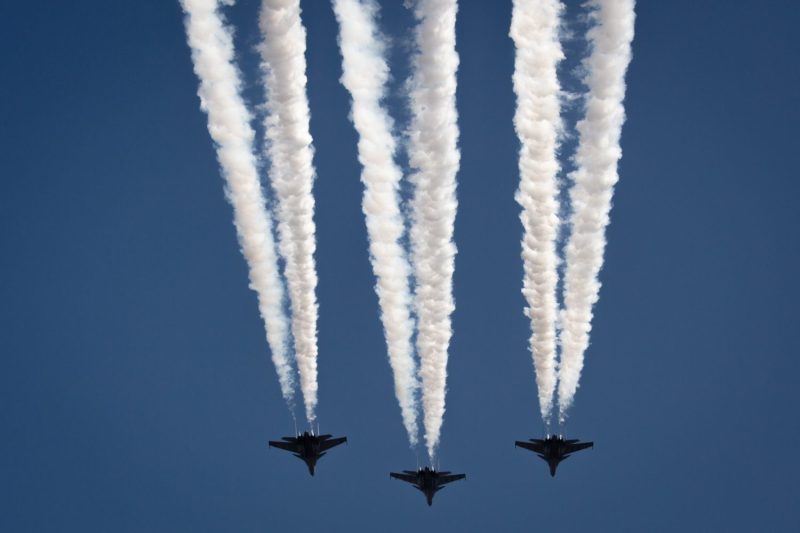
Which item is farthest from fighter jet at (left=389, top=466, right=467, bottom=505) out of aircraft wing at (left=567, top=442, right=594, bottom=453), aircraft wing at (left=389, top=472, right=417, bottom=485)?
aircraft wing at (left=567, top=442, right=594, bottom=453)

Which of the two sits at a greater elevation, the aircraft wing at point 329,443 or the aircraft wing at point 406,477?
the aircraft wing at point 329,443

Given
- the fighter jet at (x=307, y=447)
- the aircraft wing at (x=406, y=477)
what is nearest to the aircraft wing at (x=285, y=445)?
the fighter jet at (x=307, y=447)

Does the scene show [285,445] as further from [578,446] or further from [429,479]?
[578,446]

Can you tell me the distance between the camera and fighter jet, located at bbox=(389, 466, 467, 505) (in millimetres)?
40438

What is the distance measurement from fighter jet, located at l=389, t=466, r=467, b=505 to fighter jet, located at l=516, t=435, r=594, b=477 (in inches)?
160

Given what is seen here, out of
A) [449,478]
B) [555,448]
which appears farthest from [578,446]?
[449,478]

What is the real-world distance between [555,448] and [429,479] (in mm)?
5475

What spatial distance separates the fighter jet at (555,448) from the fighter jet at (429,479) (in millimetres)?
4052

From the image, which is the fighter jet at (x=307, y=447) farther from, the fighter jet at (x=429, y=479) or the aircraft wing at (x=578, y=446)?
the aircraft wing at (x=578, y=446)

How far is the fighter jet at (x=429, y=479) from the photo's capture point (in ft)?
133

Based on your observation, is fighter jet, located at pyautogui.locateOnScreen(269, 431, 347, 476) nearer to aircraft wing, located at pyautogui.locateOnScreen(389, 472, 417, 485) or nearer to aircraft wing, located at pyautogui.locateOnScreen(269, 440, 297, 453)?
aircraft wing, located at pyautogui.locateOnScreen(269, 440, 297, 453)

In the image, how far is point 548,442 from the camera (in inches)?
1508

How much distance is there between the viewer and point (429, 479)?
40500 millimetres

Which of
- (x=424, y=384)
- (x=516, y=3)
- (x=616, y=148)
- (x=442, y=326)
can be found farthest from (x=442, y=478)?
(x=516, y=3)
